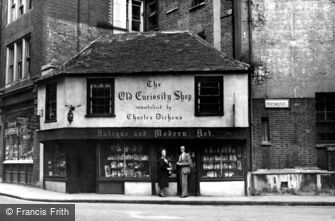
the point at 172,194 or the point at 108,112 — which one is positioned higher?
the point at 108,112

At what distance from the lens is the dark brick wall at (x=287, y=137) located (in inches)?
763

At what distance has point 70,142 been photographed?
19.8 metres

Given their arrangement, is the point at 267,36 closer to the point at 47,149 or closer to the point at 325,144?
the point at 325,144

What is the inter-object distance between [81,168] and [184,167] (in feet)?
14.5

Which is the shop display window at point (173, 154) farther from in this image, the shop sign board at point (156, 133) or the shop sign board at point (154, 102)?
the shop sign board at point (154, 102)

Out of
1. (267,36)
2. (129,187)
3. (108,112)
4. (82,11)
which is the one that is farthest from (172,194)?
(82,11)

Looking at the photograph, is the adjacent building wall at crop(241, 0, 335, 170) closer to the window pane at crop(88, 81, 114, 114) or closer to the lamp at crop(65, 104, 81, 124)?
the window pane at crop(88, 81, 114, 114)

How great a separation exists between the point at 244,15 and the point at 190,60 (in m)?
3.14

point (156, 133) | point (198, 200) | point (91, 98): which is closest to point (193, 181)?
point (198, 200)

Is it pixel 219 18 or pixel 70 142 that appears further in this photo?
pixel 219 18

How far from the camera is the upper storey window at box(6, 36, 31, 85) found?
25172 mm

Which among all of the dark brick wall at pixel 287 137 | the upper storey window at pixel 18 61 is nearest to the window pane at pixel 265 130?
the dark brick wall at pixel 287 137

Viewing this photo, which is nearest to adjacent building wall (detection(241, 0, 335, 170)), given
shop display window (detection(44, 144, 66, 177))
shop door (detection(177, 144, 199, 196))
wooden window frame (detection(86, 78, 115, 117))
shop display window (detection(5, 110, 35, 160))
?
shop door (detection(177, 144, 199, 196))

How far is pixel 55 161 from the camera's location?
20828 mm
